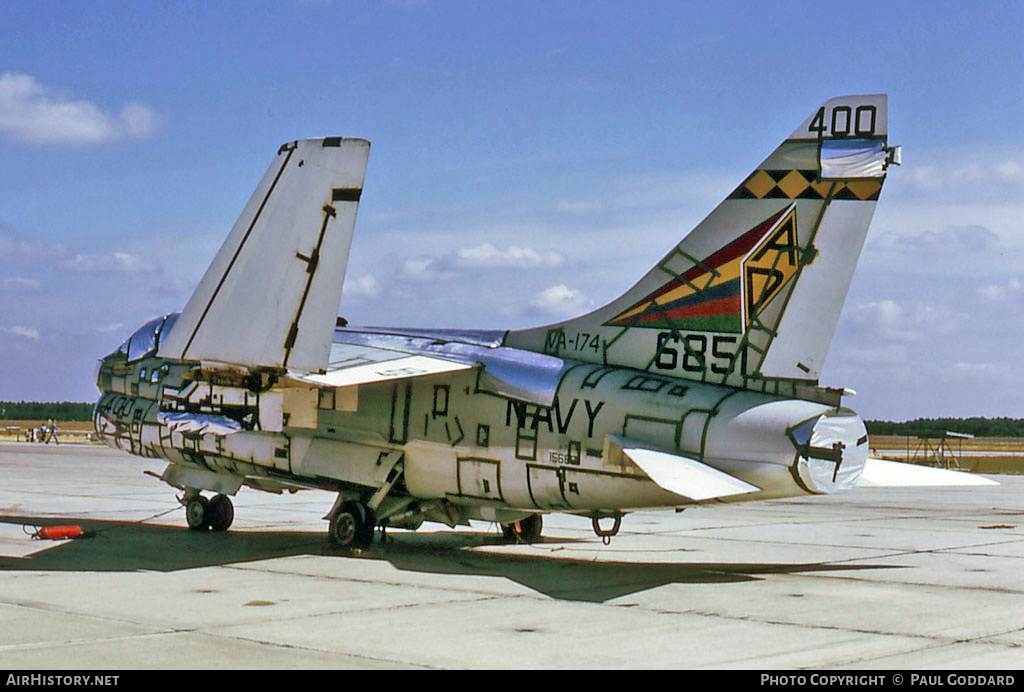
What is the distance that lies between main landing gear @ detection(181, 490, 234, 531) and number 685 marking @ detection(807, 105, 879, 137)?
10727 mm

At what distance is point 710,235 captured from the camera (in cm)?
1308

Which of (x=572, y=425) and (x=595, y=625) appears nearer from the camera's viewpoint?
(x=595, y=625)

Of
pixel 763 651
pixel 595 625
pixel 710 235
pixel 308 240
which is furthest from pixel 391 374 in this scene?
pixel 763 651

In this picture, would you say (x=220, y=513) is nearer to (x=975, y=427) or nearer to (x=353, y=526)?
(x=353, y=526)

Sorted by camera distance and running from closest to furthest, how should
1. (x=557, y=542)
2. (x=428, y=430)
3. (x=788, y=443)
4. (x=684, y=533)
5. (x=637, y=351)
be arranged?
(x=788, y=443) < (x=637, y=351) < (x=428, y=430) < (x=557, y=542) < (x=684, y=533)

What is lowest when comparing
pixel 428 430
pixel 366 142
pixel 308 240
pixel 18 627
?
pixel 18 627

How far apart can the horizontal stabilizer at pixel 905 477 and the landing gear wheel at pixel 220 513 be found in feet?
32.2

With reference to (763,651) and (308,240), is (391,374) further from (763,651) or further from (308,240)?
(763,651)

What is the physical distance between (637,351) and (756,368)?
1.51m

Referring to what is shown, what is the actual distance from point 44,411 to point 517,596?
112 metres

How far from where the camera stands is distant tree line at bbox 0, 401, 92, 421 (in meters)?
109

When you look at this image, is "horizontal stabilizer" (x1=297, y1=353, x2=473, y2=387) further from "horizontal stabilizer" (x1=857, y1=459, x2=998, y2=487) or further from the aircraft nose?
"horizontal stabilizer" (x1=857, y1=459, x2=998, y2=487)
